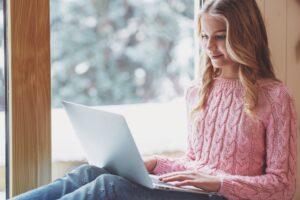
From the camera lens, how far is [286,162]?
132cm

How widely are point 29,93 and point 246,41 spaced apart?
0.67 metres

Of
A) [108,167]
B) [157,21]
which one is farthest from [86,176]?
[157,21]

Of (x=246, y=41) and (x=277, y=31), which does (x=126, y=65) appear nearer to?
(x=246, y=41)

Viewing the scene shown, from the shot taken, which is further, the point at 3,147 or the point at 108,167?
the point at 3,147

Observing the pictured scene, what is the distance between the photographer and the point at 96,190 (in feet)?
3.95

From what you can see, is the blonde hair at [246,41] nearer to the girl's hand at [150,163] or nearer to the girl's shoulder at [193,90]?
the girl's shoulder at [193,90]

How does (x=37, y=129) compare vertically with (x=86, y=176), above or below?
above

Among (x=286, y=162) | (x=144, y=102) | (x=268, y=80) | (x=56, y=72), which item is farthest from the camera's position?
(x=144, y=102)

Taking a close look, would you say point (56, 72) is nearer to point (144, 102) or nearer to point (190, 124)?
point (144, 102)

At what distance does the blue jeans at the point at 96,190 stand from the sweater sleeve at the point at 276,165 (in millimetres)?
61

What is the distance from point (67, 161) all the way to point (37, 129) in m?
0.18

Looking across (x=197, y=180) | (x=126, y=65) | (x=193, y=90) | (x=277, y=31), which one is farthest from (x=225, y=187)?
(x=277, y=31)

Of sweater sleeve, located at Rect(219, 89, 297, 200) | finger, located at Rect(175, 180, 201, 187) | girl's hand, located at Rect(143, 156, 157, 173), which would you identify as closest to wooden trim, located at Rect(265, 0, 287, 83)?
sweater sleeve, located at Rect(219, 89, 297, 200)

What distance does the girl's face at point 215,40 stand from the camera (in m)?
1.41
